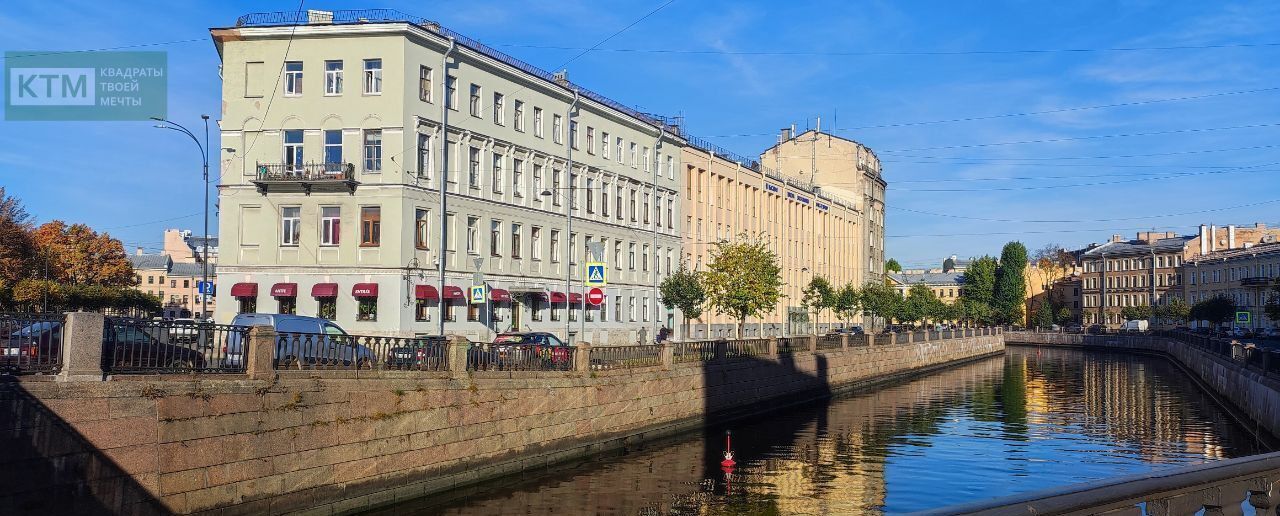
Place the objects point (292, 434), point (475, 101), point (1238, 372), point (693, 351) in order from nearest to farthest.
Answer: point (292, 434) < point (693, 351) < point (1238, 372) < point (475, 101)

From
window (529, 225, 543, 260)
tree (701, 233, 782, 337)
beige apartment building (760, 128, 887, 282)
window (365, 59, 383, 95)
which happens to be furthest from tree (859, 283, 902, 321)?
window (365, 59, 383, 95)

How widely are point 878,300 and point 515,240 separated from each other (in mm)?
55310

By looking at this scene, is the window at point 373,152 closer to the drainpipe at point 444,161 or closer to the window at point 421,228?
the window at point 421,228

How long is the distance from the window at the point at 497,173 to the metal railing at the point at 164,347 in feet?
106

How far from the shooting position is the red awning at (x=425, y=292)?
45.2 meters

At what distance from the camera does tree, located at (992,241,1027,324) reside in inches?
6348

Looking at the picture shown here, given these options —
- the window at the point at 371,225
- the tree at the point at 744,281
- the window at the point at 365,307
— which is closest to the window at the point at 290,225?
the window at the point at 371,225

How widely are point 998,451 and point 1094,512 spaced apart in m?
26.4

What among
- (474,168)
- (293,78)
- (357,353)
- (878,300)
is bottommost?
(357,353)

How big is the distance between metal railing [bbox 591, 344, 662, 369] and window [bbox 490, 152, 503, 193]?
19.4 meters

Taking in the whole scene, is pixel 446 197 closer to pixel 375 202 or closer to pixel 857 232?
pixel 375 202

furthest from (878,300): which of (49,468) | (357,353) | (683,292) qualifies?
(49,468)

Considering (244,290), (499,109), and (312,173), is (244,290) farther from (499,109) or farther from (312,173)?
(499,109)

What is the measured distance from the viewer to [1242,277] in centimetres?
12950
